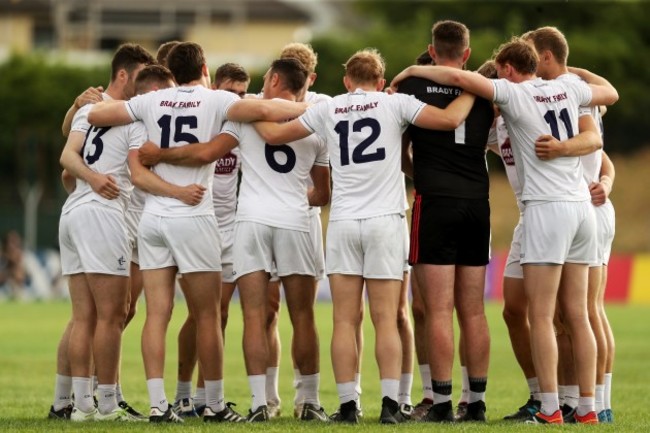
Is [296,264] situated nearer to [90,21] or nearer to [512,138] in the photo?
[512,138]

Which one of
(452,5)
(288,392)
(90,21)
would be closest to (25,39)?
(90,21)

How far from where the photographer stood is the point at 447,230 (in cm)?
1048

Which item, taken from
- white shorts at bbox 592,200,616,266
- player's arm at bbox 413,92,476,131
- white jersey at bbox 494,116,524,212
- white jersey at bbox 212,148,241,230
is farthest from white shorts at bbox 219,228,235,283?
white shorts at bbox 592,200,616,266

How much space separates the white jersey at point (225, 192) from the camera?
12.0m

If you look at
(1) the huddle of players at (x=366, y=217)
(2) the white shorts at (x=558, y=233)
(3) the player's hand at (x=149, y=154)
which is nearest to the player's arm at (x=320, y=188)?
(1) the huddle of players at (x=366, y=217)

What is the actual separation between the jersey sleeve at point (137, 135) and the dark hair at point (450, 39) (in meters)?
2.44

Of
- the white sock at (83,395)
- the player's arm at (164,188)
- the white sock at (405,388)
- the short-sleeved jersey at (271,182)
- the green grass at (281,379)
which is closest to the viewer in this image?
the green grass at (281,379)

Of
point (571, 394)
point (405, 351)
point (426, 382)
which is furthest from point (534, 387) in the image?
point (405, 351)

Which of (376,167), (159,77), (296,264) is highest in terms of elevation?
(159,77)

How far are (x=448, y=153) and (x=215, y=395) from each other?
265 centimetres

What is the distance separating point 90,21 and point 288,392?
52822mm

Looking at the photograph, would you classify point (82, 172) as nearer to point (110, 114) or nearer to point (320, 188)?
point (110, 114)

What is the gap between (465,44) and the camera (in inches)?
418

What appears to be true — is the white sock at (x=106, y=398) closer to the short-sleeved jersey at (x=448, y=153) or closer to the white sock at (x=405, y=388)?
the white sock at (x=405, y=388)
